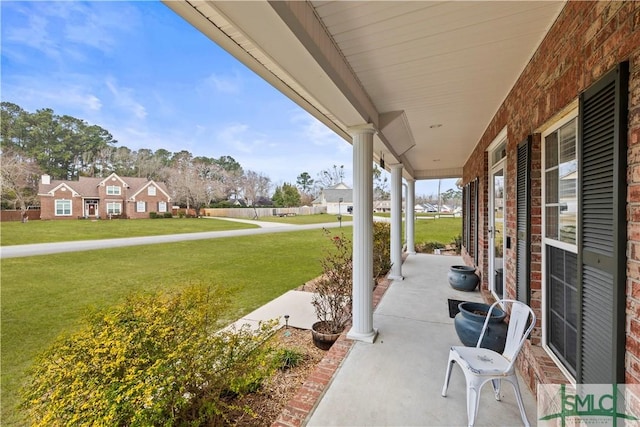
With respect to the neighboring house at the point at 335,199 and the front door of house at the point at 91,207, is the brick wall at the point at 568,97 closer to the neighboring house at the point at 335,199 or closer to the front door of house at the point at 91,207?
the front door of house at the point at 91,207

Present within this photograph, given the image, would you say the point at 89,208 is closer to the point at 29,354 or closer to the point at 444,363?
the point at 29,354

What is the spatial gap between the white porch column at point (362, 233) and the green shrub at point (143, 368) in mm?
1410

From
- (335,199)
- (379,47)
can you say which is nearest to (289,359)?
(379,47)

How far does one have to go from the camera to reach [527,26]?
196 centimetres

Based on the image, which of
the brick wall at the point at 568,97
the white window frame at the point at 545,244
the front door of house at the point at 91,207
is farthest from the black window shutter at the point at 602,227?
the front door of house at the point at 91,207

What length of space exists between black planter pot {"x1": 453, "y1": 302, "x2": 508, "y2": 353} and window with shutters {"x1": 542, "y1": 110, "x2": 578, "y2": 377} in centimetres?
33

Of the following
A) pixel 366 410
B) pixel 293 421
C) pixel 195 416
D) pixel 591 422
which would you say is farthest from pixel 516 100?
pixel 195 416

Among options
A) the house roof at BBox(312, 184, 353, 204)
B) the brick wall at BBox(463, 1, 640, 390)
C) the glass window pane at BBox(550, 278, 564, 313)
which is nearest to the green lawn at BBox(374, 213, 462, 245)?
the brick wall at BBox(463, 1, 640, 390)

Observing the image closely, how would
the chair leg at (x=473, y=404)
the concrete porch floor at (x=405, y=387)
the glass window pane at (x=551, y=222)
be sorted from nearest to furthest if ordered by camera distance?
the chair leg at (x=473, y=404)
the concrete porch floor at (x=405, y=387)
the glass window pane at (x=551, y=222)

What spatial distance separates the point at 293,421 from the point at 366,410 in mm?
592

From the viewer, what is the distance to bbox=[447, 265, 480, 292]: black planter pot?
5.05m

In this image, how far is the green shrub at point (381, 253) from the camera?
20.9ft

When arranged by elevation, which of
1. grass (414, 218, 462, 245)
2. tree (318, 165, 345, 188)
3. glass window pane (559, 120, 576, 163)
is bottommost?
grass (414, 218, 462, 245)

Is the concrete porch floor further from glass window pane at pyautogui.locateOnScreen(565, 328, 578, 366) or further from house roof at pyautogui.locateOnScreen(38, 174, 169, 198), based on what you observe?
house roof at pyautogui.locateOnScreen(38, 174, 169, 198)
